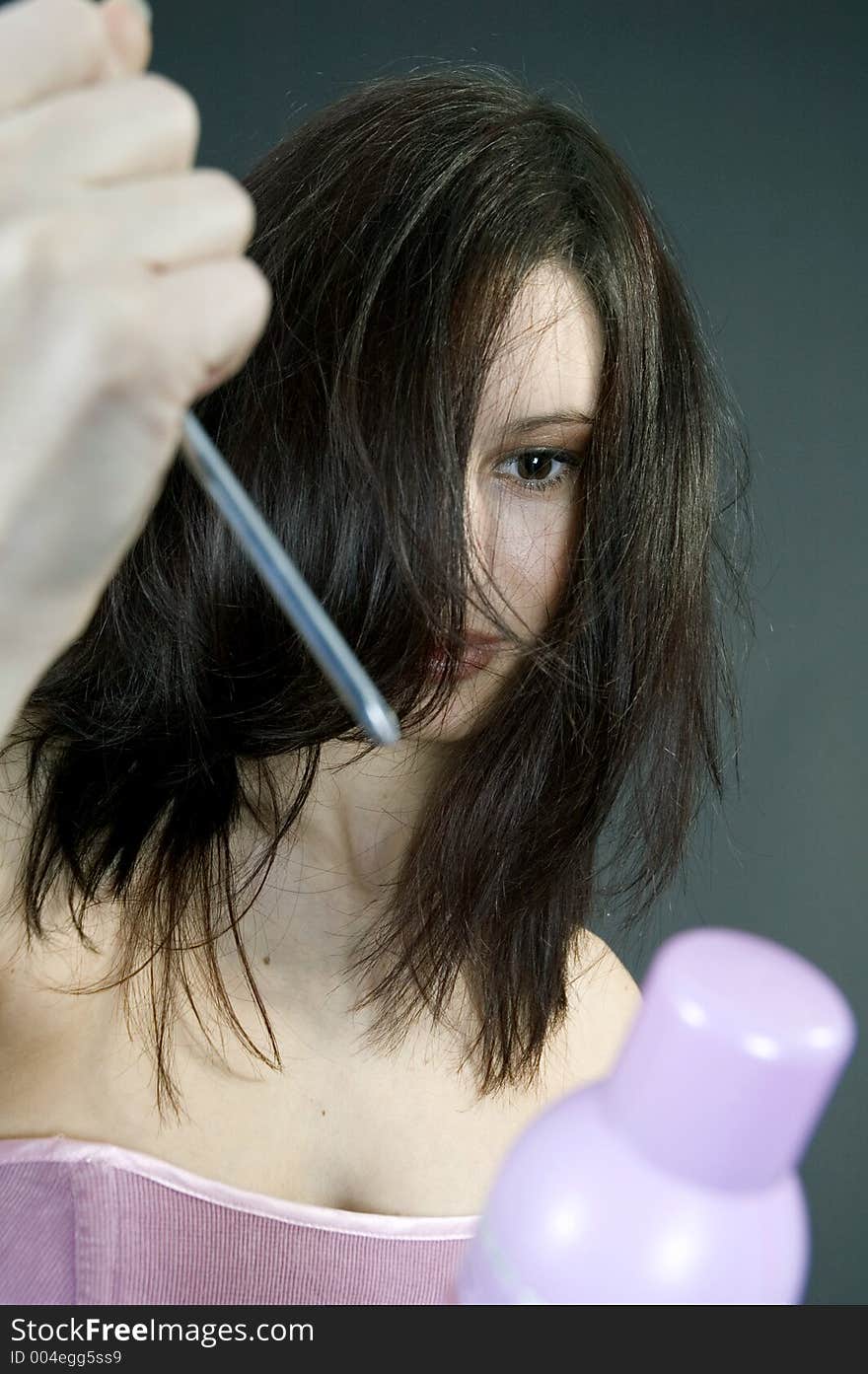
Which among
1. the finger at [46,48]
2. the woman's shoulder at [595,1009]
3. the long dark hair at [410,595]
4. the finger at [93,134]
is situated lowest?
the woman's shoulder at [595,1009]

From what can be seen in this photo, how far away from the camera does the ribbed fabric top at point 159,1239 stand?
3.21 feet

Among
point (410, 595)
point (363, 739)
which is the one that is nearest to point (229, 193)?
point (410, 595)

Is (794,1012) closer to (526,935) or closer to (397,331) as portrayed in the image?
→ (397,331)

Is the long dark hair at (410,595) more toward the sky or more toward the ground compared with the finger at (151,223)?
more toward the ground

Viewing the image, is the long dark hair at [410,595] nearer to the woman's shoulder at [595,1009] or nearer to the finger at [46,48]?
the woman's shoulder at [595,1009]

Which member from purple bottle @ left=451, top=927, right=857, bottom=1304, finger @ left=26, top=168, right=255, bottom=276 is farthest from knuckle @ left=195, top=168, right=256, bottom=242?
purple bottle @ left=451, top=927, right=857, bottom=1304

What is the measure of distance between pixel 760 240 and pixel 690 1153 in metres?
1.60

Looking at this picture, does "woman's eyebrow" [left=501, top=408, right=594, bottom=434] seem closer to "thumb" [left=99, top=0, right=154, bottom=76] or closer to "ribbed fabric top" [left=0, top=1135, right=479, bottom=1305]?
"thumb" [left=99, top=0, right=154, bottom=76]

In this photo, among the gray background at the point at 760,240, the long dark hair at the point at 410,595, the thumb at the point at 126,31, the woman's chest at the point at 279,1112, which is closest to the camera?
the thumb at the point at 126,31

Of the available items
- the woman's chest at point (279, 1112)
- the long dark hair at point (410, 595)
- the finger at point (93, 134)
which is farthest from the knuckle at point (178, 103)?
the woman's chest at point (279, 1112)

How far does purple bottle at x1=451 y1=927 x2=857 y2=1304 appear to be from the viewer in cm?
31

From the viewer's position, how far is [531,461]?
3.16ft

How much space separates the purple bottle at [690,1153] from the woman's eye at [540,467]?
66 cm

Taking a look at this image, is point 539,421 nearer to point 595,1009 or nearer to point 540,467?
point 540,467
